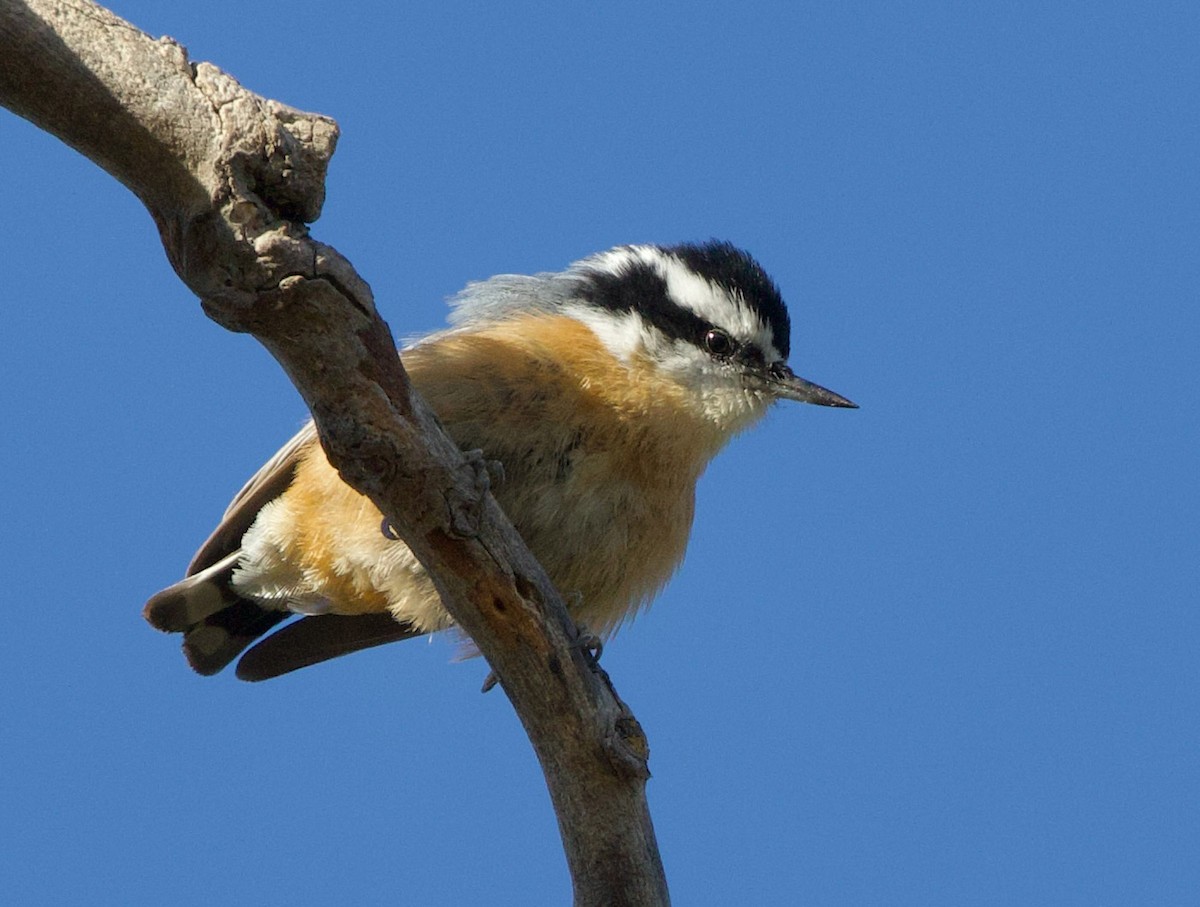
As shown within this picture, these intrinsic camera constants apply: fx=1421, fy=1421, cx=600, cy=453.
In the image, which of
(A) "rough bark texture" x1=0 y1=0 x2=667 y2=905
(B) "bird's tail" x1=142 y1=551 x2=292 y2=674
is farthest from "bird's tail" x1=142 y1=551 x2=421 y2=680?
(A) "rough bark texture" x1=0 y1=0 x2=667 y2=905

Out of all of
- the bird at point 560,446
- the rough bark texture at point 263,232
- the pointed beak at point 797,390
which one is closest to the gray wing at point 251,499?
Answer: the bird at point 560,446

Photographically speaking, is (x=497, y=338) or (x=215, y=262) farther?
(x=497, y=338)

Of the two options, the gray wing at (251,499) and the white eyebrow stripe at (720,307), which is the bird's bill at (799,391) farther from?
the gray wing at (251,499)

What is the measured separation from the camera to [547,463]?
4.46 meters

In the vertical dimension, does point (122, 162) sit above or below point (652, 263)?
below

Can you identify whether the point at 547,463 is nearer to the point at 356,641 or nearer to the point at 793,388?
the point at 793,388

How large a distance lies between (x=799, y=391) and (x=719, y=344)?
35cm

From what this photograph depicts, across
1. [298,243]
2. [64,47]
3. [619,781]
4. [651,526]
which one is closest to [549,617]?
[619,781]

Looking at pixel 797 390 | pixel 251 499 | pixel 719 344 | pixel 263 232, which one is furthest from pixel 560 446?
pixel 263 232

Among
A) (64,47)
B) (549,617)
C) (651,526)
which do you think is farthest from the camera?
(651,526)

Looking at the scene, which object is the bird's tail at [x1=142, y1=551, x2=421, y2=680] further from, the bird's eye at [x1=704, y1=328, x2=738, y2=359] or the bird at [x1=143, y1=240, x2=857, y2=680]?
the bird's eye at [x1=704, y1=328, x2=738, y2=359]

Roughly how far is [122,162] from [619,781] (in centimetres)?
212

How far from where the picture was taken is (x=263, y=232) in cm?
309

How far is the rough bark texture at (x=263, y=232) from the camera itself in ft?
10.0
